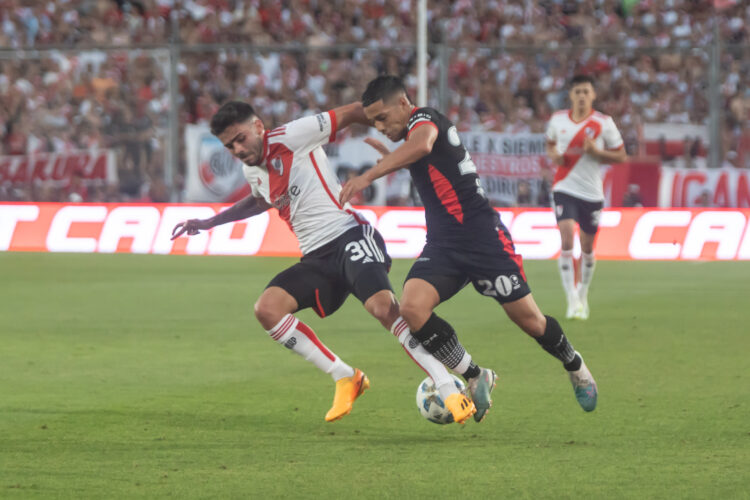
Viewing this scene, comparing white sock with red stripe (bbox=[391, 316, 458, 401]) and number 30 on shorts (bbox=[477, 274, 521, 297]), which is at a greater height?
number 30 on shorts (bbox=[477, 274, 521, 297])

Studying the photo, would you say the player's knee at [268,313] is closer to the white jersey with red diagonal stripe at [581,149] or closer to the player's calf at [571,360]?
the player's calf at [571,360]

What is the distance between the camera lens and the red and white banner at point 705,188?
1853 cm

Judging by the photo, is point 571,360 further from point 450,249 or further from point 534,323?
point 450,249

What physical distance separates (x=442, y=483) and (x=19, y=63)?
17665 mm

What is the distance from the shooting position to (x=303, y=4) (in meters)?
25.2

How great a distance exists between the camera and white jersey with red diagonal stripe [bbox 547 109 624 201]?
12.1 meters

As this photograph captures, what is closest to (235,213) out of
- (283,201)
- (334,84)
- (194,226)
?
(194,226)

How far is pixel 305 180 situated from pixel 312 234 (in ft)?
1.05

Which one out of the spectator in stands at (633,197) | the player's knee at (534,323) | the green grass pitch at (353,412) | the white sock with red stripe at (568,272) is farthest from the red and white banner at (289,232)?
the player's knee at (534,323)

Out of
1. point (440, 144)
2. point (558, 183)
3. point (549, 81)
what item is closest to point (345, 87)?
point (549, 81)

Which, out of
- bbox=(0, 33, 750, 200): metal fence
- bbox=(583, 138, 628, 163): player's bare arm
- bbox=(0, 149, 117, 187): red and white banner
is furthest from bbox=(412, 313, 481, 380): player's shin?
bbox=(0, 149, 117, 187): red and white banner

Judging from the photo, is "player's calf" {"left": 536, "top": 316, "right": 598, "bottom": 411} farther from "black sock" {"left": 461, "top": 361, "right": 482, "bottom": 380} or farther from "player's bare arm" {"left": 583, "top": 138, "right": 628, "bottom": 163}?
"player's bare arm" {"left": 583, "top": 138, "right": 628, "bottom": 163}

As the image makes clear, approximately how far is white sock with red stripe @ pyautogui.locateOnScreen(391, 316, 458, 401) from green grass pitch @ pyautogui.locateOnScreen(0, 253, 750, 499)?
262 millimetres

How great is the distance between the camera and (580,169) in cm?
1216
